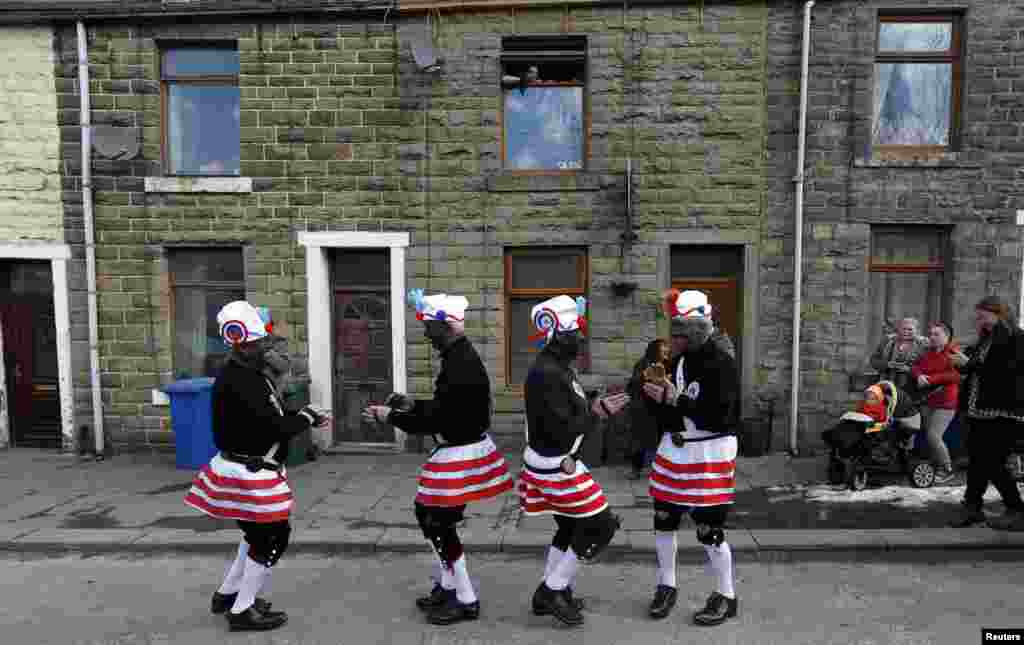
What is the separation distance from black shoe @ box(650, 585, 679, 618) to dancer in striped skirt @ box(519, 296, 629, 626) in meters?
0.52

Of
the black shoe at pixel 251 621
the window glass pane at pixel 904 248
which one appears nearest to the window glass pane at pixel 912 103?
the window glass pane at pixel 904 248

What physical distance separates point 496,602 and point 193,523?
11.3ft

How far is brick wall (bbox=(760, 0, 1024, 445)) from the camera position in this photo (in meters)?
8.65

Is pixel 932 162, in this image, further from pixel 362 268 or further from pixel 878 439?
pixel 362 268

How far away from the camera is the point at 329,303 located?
374 inches

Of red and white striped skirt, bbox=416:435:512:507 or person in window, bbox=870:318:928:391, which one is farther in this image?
person in window, bbox=870:318:928:391

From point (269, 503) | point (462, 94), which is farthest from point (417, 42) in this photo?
point (269, 503)

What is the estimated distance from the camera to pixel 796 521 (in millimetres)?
6375

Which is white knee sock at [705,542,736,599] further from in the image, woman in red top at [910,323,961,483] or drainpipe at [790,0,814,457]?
drainpipe at [790,0,814,457]

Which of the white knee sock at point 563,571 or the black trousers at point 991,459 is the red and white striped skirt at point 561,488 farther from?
the black trousers at point 991,459

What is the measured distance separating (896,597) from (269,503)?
4.42 metres

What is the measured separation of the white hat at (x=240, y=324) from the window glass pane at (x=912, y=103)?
327 inches

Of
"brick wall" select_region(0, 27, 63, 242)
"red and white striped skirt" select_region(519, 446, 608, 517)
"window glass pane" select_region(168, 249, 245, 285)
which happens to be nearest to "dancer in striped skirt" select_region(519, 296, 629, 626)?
"red and white striped skirt" select_region(519, 446, 608, 517)

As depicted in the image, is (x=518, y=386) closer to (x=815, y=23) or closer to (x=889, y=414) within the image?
(x=889, y=414)
